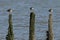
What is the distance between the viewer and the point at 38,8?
4469cm

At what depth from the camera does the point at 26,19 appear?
3691 centimetres

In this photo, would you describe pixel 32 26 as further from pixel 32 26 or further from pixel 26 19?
pixel 26 19

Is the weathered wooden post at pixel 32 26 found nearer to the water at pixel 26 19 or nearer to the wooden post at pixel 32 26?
the wooden post at pixel 32 26

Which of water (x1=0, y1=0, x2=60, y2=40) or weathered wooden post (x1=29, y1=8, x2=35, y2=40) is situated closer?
weathered wooden post (x1=29, y1=8, x2=35, y2=40)

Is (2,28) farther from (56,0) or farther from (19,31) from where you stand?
(56,0)

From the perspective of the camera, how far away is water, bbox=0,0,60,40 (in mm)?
30484

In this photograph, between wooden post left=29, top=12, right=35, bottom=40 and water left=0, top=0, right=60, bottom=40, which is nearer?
wooden post left=29, top=12, right=35, bottom=40

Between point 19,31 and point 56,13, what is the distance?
10.6 meters

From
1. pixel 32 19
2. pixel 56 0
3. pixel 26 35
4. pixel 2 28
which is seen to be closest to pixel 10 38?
pixel 32 19

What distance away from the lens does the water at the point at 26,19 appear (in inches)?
1200

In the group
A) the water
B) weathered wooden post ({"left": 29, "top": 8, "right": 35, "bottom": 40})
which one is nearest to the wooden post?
weathered wooden post ({"left": 29, "top": 8, "right": 35, "bottom": 40})

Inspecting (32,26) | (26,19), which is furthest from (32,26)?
(26,19)

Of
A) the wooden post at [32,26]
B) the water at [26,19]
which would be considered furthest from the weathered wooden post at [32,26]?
the water at [26,19]

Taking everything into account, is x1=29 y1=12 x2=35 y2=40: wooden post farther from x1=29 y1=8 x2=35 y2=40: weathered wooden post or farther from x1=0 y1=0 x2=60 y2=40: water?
x1=0 y1=0 x2=60 y2=40: water
